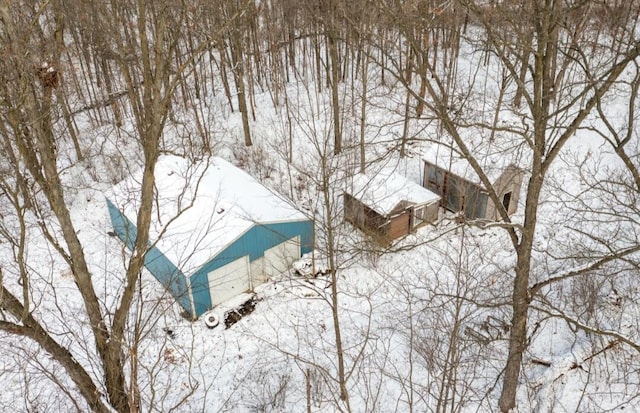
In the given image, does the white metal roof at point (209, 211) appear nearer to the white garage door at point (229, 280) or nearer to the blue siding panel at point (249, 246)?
the blue siding panel at point (249, 246)

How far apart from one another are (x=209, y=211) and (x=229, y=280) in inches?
86.2

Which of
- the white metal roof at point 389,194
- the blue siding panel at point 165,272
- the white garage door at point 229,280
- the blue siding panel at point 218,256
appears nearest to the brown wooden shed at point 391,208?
the white metal roof at point 389,194

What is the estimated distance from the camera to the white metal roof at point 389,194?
14.5m

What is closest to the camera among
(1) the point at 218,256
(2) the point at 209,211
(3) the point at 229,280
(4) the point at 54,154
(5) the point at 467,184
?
(4) the point at 54,154

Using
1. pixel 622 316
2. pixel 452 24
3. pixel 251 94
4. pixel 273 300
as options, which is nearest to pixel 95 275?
pixel 273 300

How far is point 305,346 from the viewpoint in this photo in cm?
1173

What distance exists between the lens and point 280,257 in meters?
14.2

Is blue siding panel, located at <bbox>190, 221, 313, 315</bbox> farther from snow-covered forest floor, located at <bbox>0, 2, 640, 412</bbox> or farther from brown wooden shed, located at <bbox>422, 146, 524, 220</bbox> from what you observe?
brown wooden shed, located at <bbox>422, 146, 524, 220</bbox>

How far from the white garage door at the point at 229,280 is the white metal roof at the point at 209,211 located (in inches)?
33.2

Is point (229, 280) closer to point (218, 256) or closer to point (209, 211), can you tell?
point (218, 256)

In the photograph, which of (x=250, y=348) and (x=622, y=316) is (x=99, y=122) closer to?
(x=250, y=348)

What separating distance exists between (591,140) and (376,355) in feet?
46.9

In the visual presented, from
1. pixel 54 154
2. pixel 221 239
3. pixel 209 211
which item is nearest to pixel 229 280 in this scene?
pixel 221 239

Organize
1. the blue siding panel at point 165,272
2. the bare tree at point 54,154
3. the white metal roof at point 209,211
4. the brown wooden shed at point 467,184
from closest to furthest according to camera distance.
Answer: the bare tree at point 54,154
the blue siding panel at point 165,272
the white metal roof at point 209,211
the brown wooden shed at point 467,184
